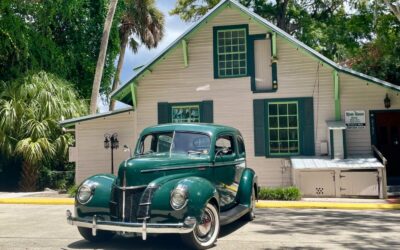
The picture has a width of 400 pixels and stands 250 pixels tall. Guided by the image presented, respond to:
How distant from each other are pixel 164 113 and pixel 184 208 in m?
9.84

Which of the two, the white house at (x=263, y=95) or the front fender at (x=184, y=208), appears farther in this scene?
the white house at (x=263, y=95)

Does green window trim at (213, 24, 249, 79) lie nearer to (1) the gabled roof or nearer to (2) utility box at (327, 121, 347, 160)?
(1) the gabled roof

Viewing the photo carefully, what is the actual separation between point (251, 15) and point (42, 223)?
9.83 metres

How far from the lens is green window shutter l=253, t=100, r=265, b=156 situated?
15.0 metres

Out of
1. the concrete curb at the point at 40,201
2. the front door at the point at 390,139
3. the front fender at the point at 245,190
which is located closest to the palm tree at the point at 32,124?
the concrete curb at the point at 40,201

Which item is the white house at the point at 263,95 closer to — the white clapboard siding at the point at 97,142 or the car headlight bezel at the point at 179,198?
the white clapboard siding at the point at 97,142

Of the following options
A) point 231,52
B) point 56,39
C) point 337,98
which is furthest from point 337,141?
point 56,39

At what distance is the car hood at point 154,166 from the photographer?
6488mm

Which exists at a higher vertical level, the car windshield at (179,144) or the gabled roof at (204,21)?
the gabled roof at (204,21)

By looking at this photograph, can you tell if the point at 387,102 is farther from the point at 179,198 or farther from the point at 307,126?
the point at 179,198

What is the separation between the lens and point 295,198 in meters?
12.6

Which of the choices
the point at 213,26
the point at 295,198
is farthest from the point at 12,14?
the point at 295,198

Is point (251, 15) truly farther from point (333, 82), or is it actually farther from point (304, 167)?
point (304, 167)

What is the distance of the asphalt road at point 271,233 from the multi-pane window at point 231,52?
244 inches
